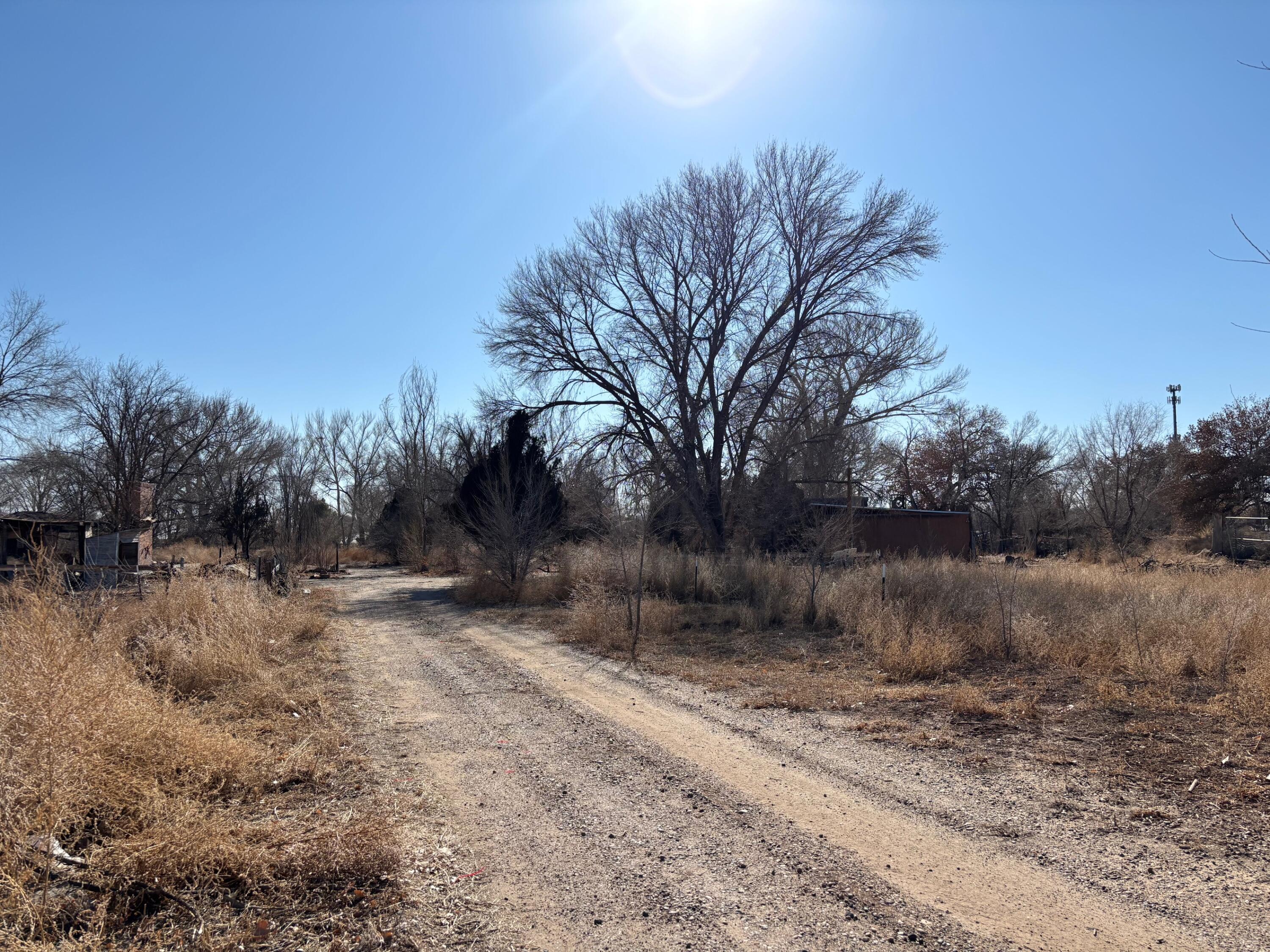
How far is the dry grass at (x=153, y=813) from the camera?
3.62 metres

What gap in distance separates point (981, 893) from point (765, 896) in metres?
1.08

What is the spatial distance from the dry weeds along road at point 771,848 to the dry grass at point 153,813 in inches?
28.8

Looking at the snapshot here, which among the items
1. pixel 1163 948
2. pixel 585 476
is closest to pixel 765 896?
pixel 1163 948

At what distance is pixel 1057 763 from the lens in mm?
6066

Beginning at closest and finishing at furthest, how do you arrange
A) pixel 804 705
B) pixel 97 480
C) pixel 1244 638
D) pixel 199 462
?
pixel 804 705 < pixel 1244 638 < pixel 97 480 < pixel 199 462

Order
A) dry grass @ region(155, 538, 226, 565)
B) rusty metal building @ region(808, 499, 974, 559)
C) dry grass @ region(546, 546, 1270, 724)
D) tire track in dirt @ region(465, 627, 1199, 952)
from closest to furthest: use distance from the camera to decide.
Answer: tire track in dirt @ region(465, 627, 1199, 952) < dry grass @ region(546, 546, 1270, 724) < rusty metal building @ region(808, 499, 974, 559) < dry grass @ region(155, 538, 226, 565)

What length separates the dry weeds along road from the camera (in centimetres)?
361

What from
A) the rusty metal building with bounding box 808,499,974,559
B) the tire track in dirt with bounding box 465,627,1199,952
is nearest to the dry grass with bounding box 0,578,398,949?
the tire track in dirt with bounding box 465,627,1199,952

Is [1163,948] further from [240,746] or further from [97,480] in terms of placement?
[97,480]

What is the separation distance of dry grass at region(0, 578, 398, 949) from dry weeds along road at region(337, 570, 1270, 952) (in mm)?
731

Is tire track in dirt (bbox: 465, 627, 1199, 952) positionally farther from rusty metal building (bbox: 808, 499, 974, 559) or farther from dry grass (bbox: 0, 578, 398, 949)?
rusty metal building (bbox: 808, 499, 974, 559)

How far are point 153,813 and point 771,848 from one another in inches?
142

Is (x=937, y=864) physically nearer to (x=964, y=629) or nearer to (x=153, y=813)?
(x=153, y=813)

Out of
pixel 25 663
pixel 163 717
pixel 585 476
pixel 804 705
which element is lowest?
pixel 804 705
